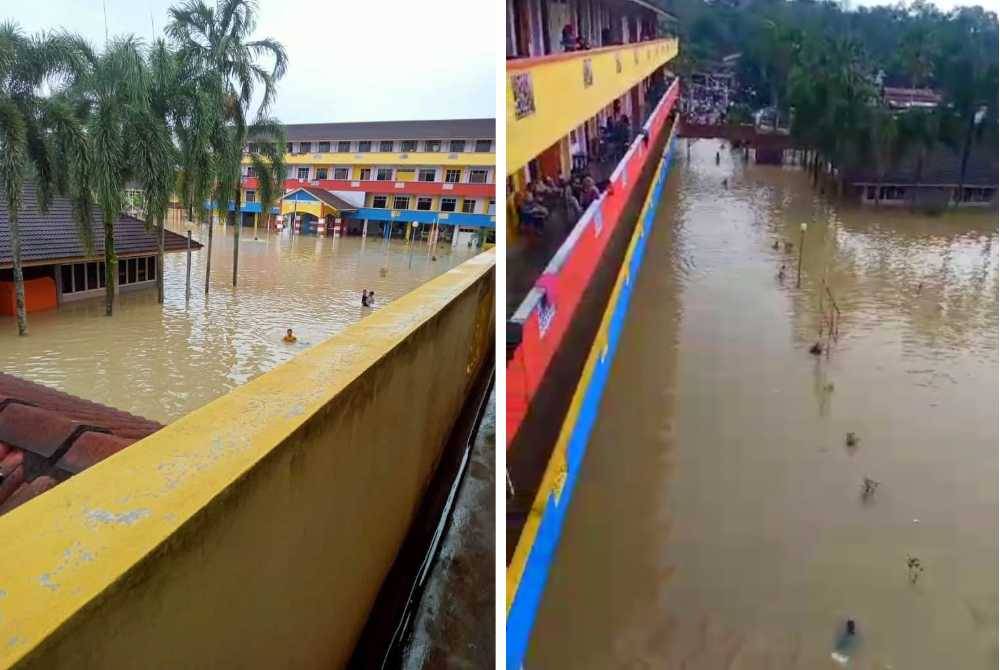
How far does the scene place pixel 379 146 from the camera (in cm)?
459

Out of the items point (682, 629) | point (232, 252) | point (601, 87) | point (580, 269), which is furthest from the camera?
point (232, 252)

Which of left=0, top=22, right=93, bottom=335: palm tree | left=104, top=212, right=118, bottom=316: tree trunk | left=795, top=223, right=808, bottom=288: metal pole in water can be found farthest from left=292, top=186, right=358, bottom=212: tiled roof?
left=795, top=223, right=808, bottom=288: metal pole in water

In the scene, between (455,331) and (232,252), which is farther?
(232,252)

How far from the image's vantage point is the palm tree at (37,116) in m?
2.03

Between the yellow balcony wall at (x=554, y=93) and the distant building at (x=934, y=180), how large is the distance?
46.2 inches

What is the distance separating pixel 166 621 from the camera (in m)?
0.77

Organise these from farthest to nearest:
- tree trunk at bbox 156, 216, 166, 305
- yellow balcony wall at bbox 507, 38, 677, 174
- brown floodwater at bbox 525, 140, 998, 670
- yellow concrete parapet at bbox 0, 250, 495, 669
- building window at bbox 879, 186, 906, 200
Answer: tree trunk at bbox 156, 216, 166, 305 → building window at bbox 879, 186, 906, 200 → brown floodwater at bbox 525, 140, 998, 670 → yellow balcony wall at bbox 507, 38, 677, 174 → yellow concrete parapet at bbox 0, 250, 495, 669

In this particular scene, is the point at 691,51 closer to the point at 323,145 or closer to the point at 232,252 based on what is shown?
the point at 323,145

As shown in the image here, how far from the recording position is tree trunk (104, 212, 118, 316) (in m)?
2.58

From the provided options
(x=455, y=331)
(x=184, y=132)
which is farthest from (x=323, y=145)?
(x=455, y=331)

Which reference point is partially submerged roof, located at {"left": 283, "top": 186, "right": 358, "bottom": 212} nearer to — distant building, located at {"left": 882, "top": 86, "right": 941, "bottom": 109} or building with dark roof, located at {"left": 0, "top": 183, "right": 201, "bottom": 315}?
building with dark roof, located at {"left": 0, "top": 183, "right": 201, "bottom": 315}

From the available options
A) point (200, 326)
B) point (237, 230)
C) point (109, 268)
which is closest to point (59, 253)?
point (109, 268)

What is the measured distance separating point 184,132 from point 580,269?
2071 millimetres

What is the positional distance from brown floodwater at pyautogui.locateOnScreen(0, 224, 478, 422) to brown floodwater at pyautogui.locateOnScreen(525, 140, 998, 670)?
5.43 feet
